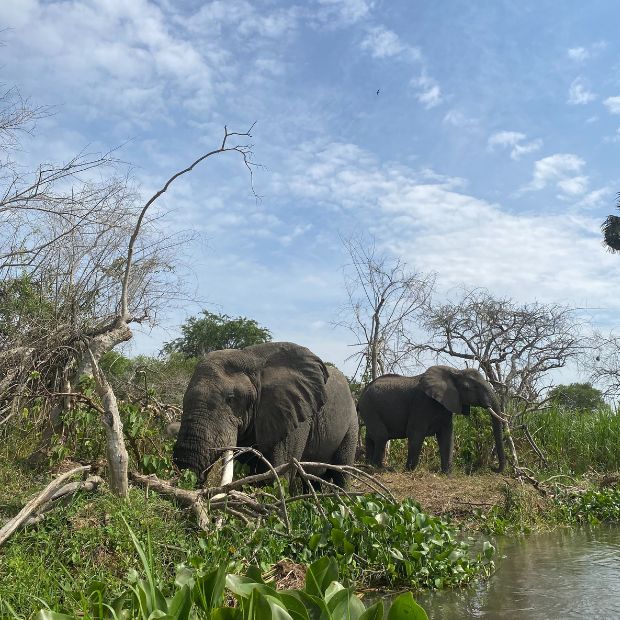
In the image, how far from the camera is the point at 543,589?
604 cm

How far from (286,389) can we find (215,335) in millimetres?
24634

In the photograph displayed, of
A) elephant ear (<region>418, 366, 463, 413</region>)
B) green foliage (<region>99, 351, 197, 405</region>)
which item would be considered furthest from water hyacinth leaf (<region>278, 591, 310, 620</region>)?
elephant ear (<region>418, 366, 463, 413</region>)

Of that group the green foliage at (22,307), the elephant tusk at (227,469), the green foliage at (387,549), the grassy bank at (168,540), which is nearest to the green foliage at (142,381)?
the green foliage at (22,307)

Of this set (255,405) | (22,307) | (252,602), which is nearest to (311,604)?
(252,602)

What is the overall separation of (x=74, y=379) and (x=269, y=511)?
4373 millimetres

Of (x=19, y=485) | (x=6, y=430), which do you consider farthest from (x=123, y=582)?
(x=6, y=430)

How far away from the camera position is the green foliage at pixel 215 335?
33156 millimetres

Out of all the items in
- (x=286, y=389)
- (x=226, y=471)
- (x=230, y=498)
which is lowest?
(x=230, y=498)

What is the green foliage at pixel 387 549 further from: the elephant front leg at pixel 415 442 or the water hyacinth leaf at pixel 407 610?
the elephant front leg at pixel 415 442

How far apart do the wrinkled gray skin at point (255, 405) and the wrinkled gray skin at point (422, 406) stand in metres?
6.08

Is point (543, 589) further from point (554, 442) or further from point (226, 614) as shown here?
point (554, 442)

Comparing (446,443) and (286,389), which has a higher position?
(286,389)

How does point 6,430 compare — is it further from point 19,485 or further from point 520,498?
point 520,498

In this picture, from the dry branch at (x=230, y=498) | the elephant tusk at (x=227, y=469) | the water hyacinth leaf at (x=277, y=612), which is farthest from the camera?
the elephant tusk at (x=227, y=469)
